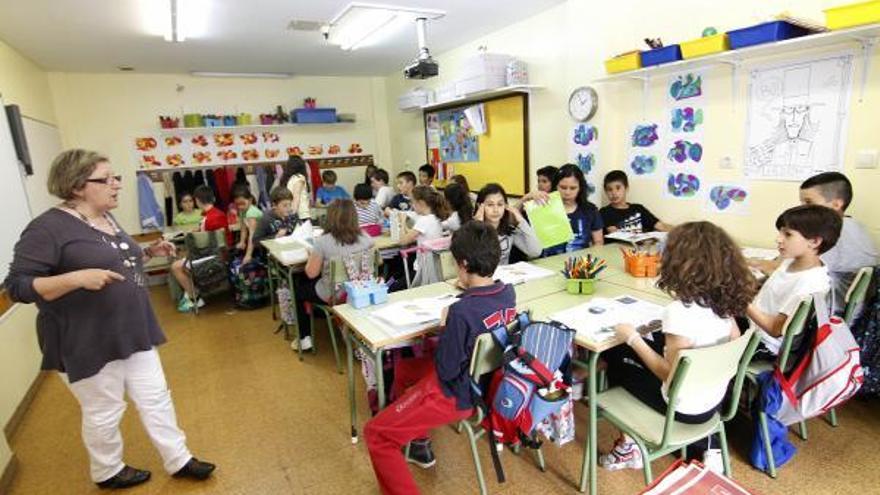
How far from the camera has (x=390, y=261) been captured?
13.2 ft

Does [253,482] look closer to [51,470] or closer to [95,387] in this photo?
[95,387]

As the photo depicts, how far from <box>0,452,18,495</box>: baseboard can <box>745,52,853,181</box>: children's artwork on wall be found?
4.42m

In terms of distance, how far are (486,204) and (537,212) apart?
1.22ft

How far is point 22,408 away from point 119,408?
152 centimetres

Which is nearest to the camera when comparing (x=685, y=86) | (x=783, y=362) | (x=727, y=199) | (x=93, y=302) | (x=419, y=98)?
(x=93, y=302)

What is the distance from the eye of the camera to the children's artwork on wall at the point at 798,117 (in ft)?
8.46

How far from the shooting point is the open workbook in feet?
6.17

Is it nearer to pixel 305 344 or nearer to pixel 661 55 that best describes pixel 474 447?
pixel 305 344

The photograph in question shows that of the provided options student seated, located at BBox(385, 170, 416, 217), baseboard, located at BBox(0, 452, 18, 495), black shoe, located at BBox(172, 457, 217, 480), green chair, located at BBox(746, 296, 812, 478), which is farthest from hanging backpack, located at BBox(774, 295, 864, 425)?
student seated, located at BBox(385, 170, 416, 217)

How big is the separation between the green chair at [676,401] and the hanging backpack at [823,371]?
0.44 meters

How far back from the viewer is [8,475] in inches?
88.9

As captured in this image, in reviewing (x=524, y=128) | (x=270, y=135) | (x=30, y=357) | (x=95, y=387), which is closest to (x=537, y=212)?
(x=524, y=128)

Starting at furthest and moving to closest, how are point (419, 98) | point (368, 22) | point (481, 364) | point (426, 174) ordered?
1. point (426, 174)
2. point (419, 98)
3. point (368, 22)
4. point (481, 364)

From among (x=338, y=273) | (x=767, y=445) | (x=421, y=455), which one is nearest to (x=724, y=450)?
(x=767, y=445)
